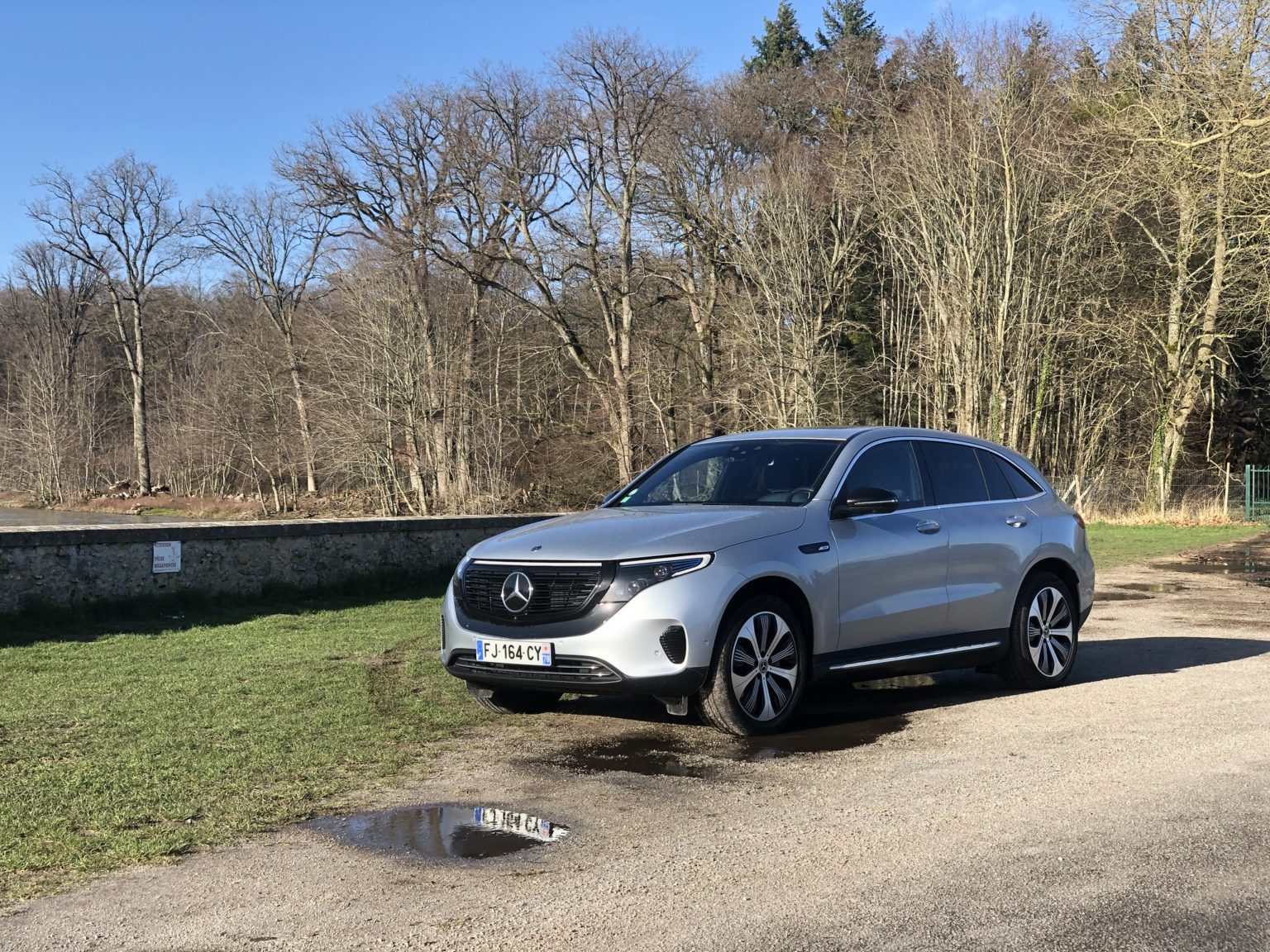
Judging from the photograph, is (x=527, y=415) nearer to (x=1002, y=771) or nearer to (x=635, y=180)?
(x=635, y=180)

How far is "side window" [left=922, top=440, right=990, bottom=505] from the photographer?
8.66 meters

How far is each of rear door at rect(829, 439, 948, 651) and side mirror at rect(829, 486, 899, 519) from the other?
5cm

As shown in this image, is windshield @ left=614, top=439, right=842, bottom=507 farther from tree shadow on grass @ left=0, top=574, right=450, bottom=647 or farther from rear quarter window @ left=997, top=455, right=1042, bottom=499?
tree shadow on grass @ left=0, top=574, right=450, bottom=647

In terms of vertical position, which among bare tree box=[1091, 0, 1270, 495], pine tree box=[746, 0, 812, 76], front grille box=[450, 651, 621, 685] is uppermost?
pine tree box=[746, 0, 812, 76]

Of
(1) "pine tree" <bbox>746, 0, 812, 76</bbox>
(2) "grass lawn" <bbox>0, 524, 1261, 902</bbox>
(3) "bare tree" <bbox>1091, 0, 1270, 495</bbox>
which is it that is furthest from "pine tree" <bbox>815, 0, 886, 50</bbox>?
(2) "grass lawn" <bbox>0, 524, 1261, 902</bbox>

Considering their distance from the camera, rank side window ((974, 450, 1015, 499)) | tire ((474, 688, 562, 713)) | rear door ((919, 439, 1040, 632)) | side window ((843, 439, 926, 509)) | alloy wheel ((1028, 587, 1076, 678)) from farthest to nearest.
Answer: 1. side window ((974, 450, 1015, 499))
2. alloy wheel ((1028, 587, 1076, 678))
3. rear door ((919, 439, 1040, 632))
4. side window ((843, 439, 926, 509))
5. tire ((474, 688, 562, 713))

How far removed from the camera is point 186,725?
293 inches

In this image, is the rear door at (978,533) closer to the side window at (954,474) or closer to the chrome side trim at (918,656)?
the side window at (954,474)

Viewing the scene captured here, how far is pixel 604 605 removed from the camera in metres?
6.91

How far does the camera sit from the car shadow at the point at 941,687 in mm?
8023

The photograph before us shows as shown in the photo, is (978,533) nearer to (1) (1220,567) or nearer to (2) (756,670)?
(2) (756,670)

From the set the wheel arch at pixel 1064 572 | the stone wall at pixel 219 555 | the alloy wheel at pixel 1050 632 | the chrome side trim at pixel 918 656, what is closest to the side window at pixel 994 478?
the wheel arch at pixel 1064 572

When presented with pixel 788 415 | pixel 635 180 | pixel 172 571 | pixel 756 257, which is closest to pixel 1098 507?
pixel 788 415

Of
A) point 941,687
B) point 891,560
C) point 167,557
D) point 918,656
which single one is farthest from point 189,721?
point 167,557
